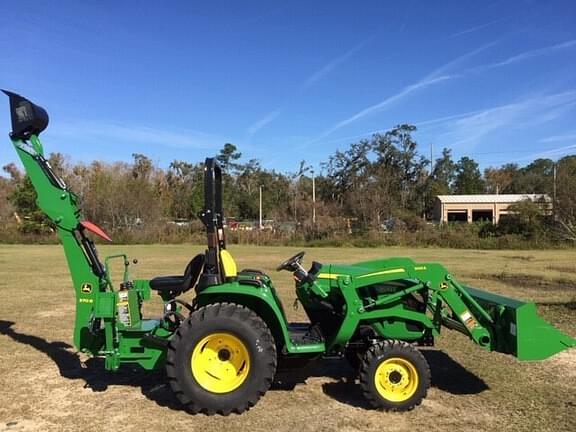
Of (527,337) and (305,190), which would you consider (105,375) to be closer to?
(527,337)

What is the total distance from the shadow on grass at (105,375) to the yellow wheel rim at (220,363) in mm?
443

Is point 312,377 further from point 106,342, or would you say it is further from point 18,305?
point 18,305

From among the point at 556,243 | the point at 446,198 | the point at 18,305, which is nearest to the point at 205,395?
the point at 18,305

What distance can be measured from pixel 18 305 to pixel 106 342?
712 cm

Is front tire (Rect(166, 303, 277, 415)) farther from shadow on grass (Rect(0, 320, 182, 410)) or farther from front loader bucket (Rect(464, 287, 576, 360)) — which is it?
front loader bucket (Rect(464, 287, 576, 360))

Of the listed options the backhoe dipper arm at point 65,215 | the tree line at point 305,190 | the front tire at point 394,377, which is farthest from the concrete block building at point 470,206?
the backhoe dipper arm at point 65,215

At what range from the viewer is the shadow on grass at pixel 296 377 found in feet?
18.4

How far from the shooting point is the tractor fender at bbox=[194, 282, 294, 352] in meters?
5.19

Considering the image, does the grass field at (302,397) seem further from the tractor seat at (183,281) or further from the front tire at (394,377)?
the tractor seat at (183,281)

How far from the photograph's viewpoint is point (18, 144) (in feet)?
19.0

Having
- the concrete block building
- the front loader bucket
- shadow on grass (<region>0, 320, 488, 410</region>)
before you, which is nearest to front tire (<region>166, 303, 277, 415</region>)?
shadow on grass (<region>0, 320, 488, 410</region>)

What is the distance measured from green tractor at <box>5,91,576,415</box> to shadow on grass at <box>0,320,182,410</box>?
1.28ft

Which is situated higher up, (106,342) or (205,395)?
(106,342)

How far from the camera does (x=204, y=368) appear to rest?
510 centimetres
